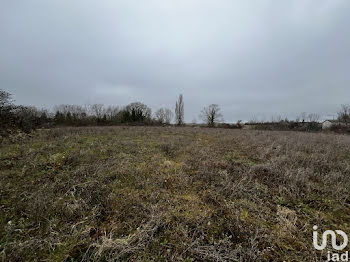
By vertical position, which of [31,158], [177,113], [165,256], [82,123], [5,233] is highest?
[177,113]

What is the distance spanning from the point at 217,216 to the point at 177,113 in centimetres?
3521

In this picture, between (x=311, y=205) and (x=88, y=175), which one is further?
(x=88, y=175)

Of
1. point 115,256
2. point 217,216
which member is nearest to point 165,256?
point 115,256

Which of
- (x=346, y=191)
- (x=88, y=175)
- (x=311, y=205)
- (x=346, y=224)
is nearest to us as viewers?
(x=346, y=224)

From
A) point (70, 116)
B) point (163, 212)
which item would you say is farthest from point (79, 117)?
point (163, 212)

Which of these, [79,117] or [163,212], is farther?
[79,117]

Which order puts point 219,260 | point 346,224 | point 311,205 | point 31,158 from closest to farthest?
point 219,260 < point 346,224 < point 311,205 < point 31,158

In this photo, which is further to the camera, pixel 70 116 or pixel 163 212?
pixel 70 116

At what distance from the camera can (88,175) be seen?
10.8 feet

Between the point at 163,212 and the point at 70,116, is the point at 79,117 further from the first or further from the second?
the point at 163,212

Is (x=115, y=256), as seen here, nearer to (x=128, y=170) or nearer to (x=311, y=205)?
(x=128, y=170)

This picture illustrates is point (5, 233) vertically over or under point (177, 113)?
under

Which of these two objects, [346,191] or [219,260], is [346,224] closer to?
[346,191]

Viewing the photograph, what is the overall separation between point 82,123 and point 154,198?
29.6m
